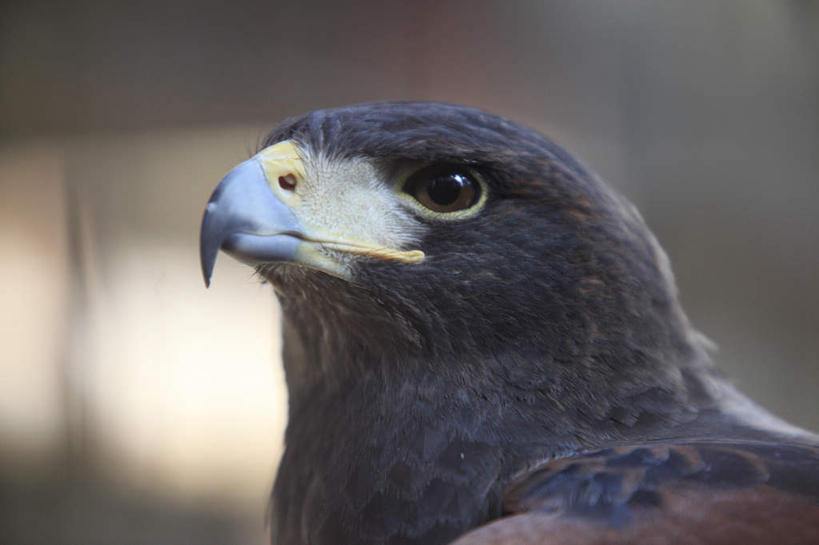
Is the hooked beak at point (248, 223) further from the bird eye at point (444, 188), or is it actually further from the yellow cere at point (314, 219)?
the bird eye at point (444, 188)

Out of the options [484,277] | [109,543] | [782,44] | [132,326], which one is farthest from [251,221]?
[782,44]

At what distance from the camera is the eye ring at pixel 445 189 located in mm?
705

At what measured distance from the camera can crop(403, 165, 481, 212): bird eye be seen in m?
0.70

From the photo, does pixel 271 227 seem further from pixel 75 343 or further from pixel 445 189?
pixel 75 343

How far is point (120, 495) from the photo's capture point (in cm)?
132

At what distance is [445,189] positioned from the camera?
2.31 feet

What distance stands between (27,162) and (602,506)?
1.11 m

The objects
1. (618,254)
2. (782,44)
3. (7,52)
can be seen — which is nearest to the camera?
(618,254)

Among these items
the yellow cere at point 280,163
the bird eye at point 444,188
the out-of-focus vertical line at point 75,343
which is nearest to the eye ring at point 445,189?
the bird eye at point 444,188

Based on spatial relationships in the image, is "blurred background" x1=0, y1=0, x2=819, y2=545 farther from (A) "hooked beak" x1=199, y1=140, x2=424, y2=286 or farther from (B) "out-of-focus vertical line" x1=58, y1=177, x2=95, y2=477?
(A) "hooked beak" x1=199, y1=140, x2=424, y2=286

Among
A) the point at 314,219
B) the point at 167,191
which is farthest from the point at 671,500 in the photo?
the point at 167,191

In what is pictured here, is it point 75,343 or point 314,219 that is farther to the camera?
point 75,343

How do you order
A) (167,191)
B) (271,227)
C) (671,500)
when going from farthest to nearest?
(167,191), (271,227), (671,500)

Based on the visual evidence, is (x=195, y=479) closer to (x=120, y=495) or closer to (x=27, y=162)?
(x=120, y=495)
